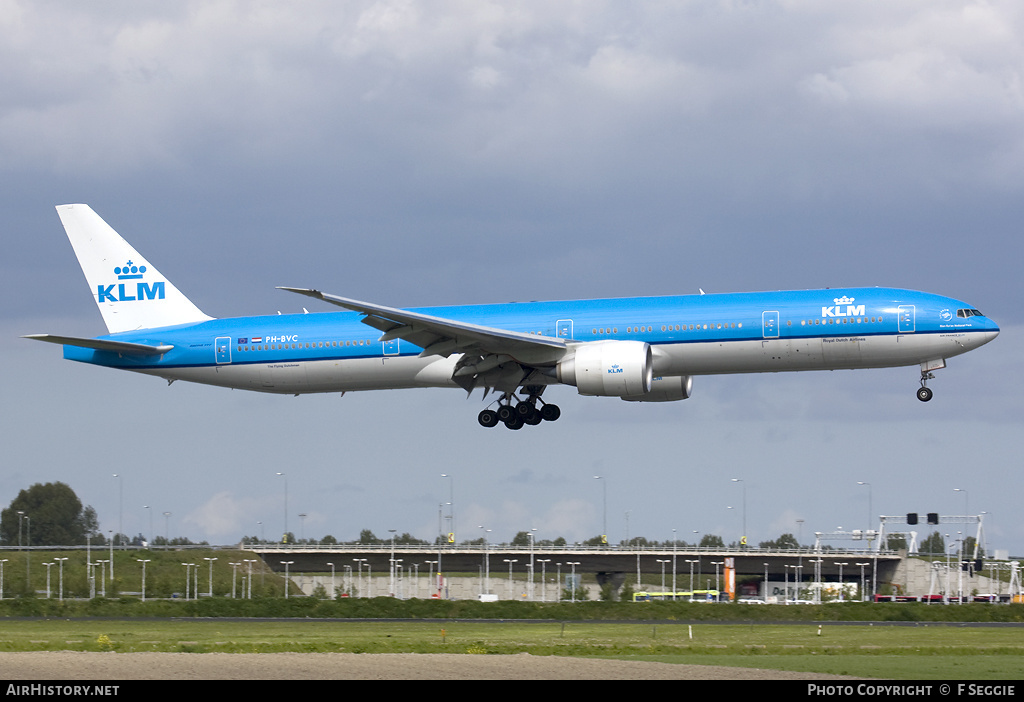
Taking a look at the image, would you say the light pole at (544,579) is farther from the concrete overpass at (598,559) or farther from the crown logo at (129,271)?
the crown logo at (129,271)

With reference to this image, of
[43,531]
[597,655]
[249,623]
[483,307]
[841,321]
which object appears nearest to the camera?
[597,655]

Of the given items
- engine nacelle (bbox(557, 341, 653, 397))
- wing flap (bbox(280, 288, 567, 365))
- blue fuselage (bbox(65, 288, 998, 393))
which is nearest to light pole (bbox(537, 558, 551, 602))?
blue fuselage (bbox(65, 288, 998, 393))

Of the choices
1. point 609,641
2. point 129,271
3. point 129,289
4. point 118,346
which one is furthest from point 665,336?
point 129,271

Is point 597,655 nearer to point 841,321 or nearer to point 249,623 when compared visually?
point 841,321

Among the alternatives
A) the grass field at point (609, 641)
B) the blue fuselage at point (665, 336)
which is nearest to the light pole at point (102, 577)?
the grass field at point (609, 641)

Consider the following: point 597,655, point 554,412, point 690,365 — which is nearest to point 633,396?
point 690,365

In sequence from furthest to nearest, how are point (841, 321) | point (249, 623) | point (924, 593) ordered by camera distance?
1. point (924, 593)
2. point (249, 623)
3. point (841, 321)

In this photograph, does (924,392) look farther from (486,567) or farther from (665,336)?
(486,567)

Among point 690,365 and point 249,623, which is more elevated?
point 690,365

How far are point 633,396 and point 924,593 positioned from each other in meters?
99.0

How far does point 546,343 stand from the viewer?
46438 millimetres

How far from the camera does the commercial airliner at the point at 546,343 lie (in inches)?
1804

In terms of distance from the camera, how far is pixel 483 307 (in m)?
50.5

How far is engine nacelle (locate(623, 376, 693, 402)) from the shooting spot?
51.0 metres
